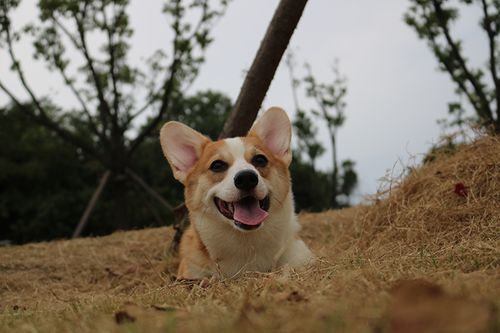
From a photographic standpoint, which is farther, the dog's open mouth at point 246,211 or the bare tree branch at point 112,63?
the bare tree branch at point 112,63

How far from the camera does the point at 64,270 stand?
508cm

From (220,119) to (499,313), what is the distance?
70.2ft

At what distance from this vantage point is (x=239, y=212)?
130 inches

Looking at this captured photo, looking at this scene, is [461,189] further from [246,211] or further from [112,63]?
[112,63]

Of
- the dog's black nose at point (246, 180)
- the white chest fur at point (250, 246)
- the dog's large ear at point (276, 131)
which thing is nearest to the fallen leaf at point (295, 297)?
the dog's black nose at point (246, 180)

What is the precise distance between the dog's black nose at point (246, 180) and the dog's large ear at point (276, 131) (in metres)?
0.66

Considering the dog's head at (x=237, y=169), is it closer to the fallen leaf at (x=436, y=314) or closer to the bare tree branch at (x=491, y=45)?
the fallen leaf at (x=436, y=314)

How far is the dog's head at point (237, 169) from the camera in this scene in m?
3.27

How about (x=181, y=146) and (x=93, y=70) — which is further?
(x=93, y=70)

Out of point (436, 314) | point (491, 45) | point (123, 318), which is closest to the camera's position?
point (436, 314)

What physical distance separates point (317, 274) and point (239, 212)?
0.89m

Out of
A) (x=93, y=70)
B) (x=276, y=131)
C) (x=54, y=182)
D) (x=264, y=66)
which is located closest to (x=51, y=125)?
(x=93, y=70)

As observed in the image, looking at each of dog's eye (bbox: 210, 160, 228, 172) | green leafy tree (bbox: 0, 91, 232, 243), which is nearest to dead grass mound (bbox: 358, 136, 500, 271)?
dog's eye (bbox: 210, 160, 228, 172)

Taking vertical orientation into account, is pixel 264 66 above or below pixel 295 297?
above
